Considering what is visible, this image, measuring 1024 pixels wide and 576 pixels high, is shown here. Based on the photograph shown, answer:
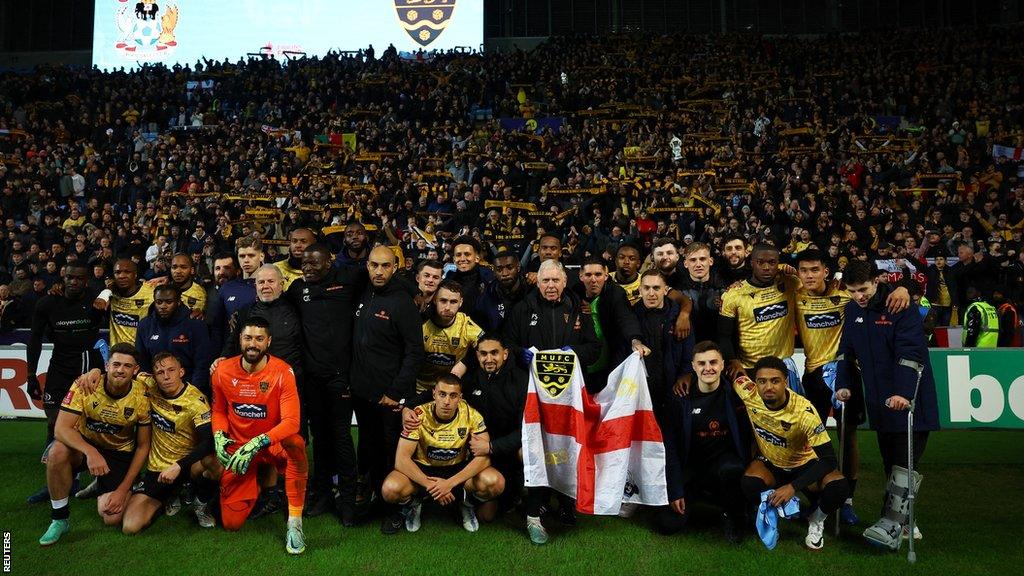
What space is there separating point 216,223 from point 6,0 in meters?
28.8

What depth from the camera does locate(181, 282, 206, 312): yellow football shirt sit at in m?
6.99

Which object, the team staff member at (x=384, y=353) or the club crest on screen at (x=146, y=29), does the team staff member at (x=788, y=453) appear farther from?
the club crest on screen at (x=146, y=29)

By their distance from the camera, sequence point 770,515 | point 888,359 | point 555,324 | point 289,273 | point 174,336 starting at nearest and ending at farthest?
point 770,515 < point 888,359 < point 555,324 < point 174,336 < point 289,273

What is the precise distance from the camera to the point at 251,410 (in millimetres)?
5500

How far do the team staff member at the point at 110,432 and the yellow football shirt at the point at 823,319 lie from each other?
538 cm

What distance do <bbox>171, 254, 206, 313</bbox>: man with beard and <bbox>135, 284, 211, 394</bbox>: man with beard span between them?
274mm

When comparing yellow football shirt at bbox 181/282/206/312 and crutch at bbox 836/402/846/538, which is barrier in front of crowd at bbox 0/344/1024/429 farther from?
crutch at bbox 836/402/846/538

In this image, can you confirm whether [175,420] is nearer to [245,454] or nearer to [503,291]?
[245,454]

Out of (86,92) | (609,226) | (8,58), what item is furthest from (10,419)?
(8,58)

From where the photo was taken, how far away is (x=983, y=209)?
15.9m

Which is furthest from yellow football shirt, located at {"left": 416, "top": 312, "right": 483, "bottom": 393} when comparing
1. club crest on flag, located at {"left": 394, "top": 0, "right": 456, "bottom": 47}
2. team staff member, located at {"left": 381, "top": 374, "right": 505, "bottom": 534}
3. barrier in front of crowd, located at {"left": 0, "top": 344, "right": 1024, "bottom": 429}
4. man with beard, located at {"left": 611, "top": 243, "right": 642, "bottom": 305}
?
club crest on flag, located at {"left": 394, "top": 0, "right": 456, "bottom": 47}

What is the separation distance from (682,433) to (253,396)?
3.22 meters

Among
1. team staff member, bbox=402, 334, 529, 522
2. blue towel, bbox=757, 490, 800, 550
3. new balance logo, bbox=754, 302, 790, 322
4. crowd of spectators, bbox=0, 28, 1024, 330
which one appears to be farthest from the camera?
crowd of spectators, bbox=0, 28, 1024, 330

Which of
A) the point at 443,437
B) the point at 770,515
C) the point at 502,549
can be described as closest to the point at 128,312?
the point at 443,437
